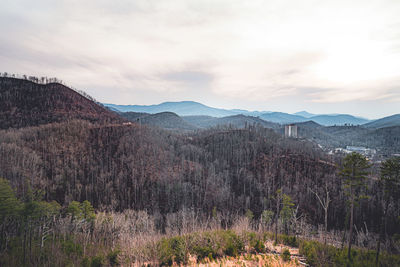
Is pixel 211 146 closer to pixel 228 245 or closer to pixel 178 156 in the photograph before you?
pixel 178 156

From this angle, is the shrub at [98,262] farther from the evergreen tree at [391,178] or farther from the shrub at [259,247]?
the evergreen tree at [391,178]

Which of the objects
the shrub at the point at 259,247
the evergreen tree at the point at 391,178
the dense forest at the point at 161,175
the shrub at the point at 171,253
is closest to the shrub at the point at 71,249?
the dense forest at the point at 161,175

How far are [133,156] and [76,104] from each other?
7453 cm

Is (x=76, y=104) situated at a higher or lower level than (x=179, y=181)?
higher

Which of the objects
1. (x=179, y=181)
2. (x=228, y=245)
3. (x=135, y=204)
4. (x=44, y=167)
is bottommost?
(x=135, y=204)

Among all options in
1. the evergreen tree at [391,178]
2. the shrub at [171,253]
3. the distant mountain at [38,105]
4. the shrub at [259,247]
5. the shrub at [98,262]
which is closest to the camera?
the shrub at [171,253]

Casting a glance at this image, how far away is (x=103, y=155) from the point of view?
7575cm

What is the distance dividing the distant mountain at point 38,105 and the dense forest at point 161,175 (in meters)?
0.48

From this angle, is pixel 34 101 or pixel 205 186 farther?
pixel 34 101

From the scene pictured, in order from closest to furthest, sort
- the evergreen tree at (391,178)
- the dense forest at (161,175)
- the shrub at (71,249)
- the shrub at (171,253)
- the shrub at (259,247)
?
1. the shrub at (171,253)
2. the evergreen tree at (391,178)
3. the shrub at (259,247)
4. the shrub at (71,249)
5. the dense forest at (161,175)

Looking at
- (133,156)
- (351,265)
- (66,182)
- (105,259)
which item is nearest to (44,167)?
(66,182)

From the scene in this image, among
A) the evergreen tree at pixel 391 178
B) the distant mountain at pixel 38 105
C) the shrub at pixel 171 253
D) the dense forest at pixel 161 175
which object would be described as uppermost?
the distant mountain at pixel 38 105

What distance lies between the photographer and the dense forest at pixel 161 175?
45938 millimetres

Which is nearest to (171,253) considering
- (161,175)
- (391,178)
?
Answer: (391,178)
